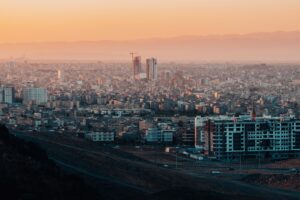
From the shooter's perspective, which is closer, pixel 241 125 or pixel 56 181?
pixel 56 181

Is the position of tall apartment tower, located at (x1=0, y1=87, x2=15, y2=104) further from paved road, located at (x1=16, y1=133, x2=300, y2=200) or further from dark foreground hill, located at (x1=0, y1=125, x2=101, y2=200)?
dark foreground hill, located at (x1=0, y1=125, x2=101, y2=200)

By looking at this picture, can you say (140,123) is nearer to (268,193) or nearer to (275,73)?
(268,193)

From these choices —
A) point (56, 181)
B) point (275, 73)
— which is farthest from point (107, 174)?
point (275, 73)

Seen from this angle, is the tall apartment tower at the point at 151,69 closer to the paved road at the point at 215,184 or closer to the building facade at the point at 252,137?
the building facade at the point at 252,137

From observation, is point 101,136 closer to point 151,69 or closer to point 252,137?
point 252,137

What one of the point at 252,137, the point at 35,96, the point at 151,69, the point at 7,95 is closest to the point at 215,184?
the point at 252,137

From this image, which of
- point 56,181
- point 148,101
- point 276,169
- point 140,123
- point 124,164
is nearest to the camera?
point 56,181
